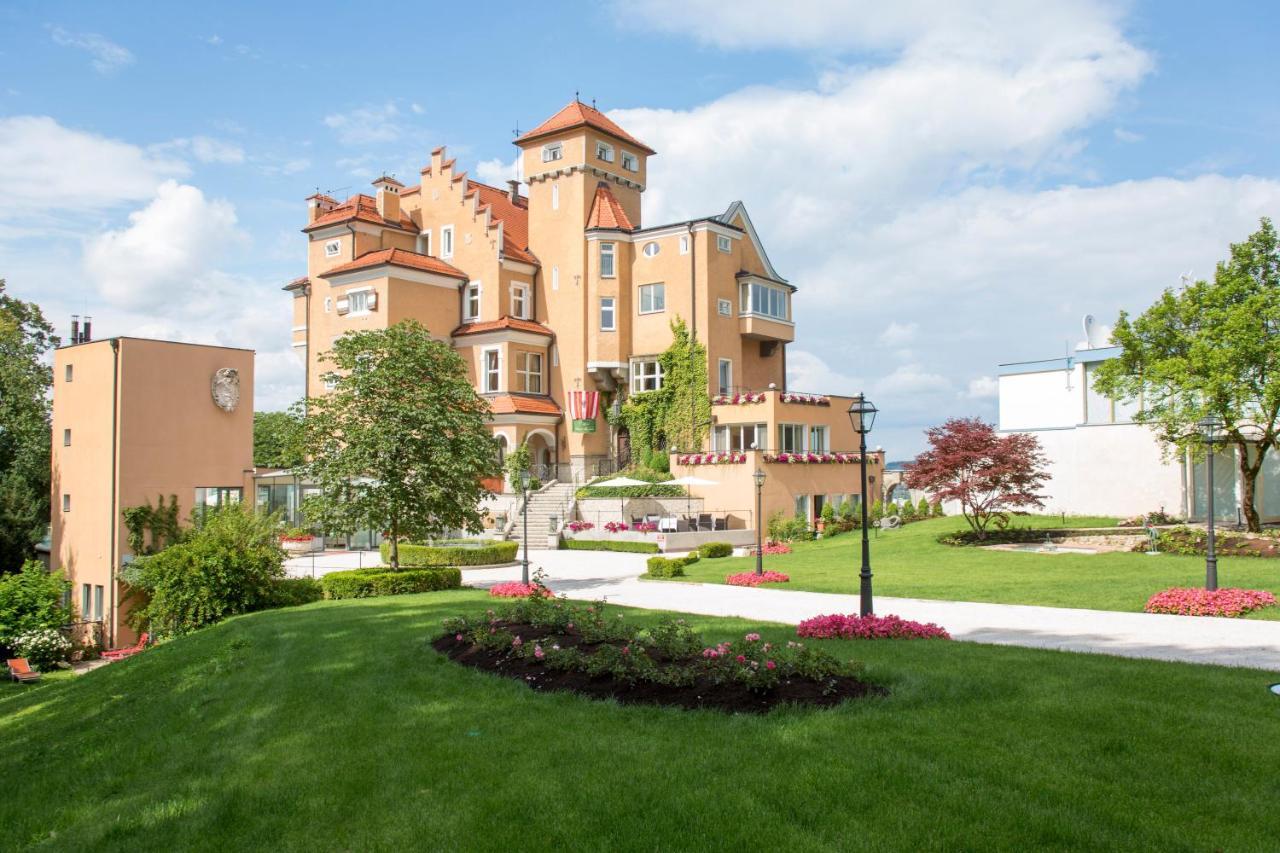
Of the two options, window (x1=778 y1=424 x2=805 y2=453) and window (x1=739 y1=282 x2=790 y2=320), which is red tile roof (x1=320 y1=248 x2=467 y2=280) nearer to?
window (x1=739 y1=282 x2=790 y2=320)

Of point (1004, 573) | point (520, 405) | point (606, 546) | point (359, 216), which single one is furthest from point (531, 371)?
point (1004, 573)

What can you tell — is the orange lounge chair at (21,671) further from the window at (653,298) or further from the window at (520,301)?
the window at (653,298)

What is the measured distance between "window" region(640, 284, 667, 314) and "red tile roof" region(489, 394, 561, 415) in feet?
20.8

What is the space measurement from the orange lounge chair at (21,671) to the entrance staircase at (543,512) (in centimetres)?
1650

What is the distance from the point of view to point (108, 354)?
2720cm

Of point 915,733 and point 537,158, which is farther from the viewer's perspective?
point 537,158

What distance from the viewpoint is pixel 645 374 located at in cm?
4272

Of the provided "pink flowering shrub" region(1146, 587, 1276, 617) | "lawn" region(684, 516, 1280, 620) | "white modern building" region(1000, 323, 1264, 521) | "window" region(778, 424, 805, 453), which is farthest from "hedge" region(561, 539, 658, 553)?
"pink flowering shrub" region(1146, 587, 1276, 617)

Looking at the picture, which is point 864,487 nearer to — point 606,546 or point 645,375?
point 606,546

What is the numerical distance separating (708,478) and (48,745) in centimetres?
2849

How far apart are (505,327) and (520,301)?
3368 millimetres

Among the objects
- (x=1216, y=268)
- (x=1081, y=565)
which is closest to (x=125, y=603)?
(x=1081, y=565)

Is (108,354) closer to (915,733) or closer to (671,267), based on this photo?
(671,267)

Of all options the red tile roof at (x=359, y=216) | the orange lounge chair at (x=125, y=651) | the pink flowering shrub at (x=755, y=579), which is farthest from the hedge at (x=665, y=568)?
the red tile roof at (x=359, y=216)
